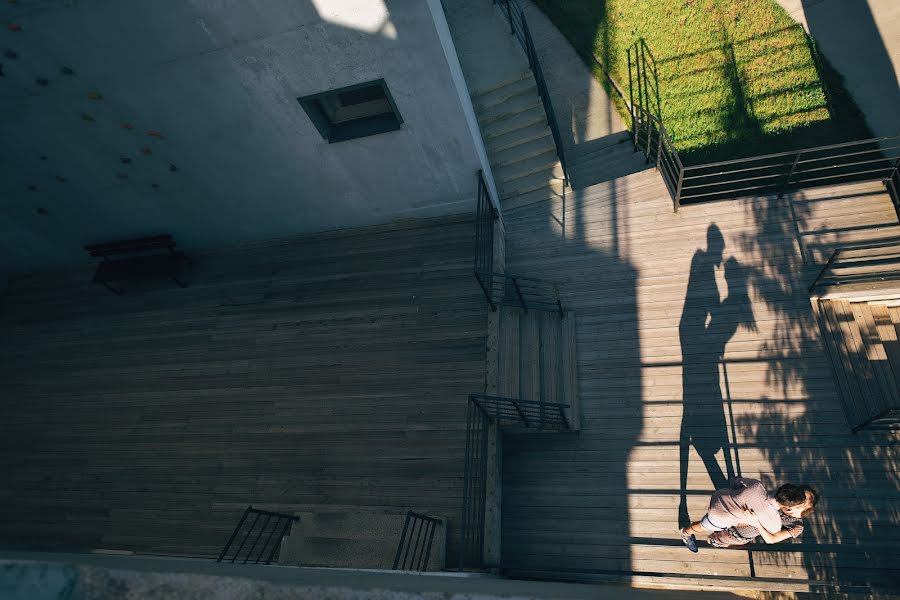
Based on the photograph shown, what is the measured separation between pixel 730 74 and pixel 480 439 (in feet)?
25.0

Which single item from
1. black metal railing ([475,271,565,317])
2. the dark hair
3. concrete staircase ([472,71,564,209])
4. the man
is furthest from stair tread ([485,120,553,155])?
the dark hair

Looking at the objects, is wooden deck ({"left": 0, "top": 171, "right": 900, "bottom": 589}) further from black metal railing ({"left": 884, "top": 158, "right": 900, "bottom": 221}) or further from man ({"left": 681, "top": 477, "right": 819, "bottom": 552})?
man ({"left": 681, "top": 477, "right": 819, "bottom": 552})

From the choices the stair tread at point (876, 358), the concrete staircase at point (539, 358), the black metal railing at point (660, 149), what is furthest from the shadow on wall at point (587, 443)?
the stair tread at point (876, 358)

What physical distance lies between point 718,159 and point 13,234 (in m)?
12.0

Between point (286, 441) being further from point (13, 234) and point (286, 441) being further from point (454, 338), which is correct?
point (13, 234)

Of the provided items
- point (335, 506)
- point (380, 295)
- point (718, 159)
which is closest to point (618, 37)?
point (718, 159)

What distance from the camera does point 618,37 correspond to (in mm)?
9266

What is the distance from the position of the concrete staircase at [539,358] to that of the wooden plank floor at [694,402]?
0.19 meters

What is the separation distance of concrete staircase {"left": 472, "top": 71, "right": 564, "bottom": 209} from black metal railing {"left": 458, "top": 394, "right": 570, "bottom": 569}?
3.26m

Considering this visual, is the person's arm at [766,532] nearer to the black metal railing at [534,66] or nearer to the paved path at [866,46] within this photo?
the black metal railing at [534,66]

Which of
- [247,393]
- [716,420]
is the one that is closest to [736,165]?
[716,420]

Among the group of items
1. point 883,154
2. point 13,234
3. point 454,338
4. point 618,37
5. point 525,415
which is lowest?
point 525,415

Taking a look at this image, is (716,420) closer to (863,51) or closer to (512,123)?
(512,123)

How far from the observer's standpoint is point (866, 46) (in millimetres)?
7855
